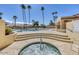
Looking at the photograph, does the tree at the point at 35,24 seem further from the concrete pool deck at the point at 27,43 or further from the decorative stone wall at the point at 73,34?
the decorative stone wall at the point at 73,34

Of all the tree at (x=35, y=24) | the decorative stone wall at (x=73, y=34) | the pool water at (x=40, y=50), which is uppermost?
the tree at (x=35, y=24)

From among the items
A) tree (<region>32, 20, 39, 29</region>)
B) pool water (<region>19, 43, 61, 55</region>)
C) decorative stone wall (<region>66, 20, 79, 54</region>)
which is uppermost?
tree (<region>32, 20, 39, 29</region>)

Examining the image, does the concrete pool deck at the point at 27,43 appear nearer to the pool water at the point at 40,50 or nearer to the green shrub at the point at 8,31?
the pool water at the point at 40,50

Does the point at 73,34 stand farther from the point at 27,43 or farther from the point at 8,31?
the point at 8,31

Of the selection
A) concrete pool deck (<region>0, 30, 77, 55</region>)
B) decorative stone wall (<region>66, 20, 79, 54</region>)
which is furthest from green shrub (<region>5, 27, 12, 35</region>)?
decorative stone wall (<region>66, 20, 79, 54</region>)

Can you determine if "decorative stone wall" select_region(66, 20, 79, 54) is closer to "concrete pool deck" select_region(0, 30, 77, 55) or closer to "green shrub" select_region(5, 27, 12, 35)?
"concrete pool deck" select_region(0, 30, 77, 55)

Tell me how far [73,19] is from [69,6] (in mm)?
219

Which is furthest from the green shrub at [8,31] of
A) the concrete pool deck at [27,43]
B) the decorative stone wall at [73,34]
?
the decorative stone wall at [73,34]

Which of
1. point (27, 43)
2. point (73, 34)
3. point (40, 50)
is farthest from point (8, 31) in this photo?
point (73, 34)

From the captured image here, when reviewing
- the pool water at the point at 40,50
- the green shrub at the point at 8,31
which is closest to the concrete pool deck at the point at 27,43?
the pool water at the point at 40,50

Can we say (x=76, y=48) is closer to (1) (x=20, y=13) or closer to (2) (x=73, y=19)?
(2) (x=73, y=19)

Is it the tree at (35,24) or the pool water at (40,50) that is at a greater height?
the tree at (35,24)
